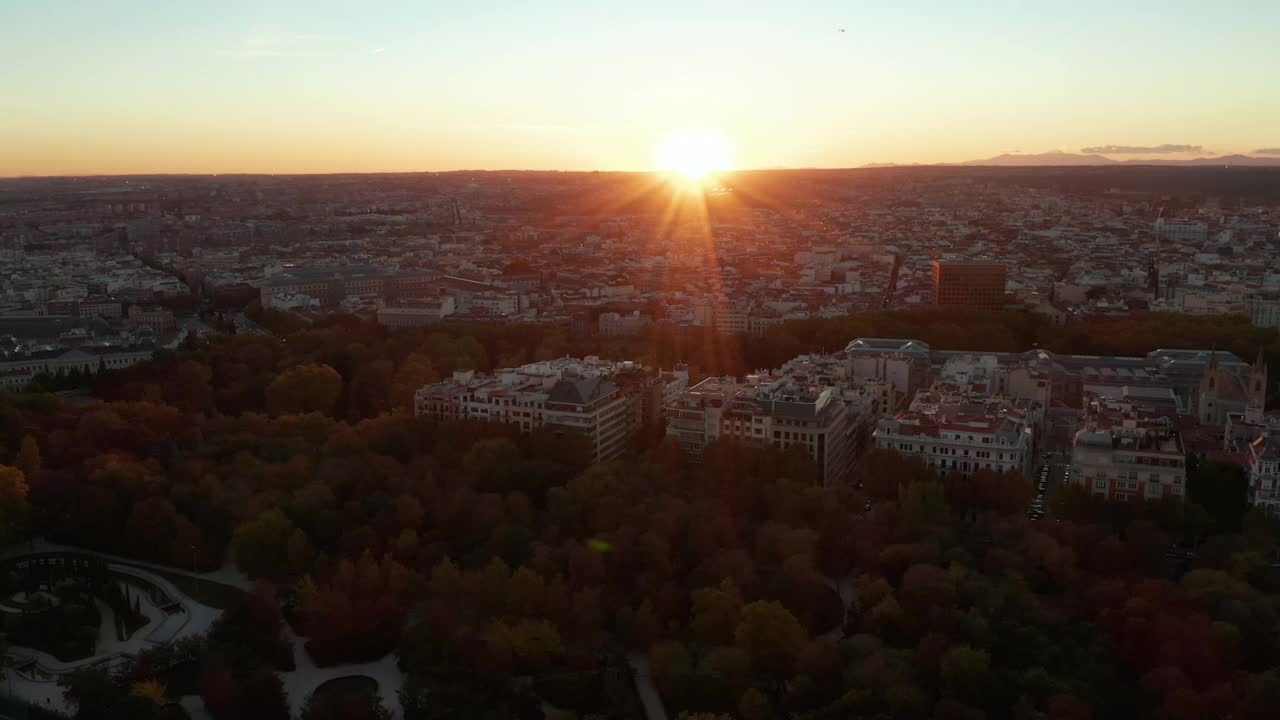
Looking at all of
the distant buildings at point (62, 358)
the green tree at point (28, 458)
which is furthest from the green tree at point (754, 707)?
the distant buildings at point (62, 358)

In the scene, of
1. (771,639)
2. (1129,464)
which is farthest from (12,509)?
(1129,464)

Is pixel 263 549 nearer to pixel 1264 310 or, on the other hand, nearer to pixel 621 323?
pixel 621 323

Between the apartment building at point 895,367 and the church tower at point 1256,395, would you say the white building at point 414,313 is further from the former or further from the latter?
the church tower at point 1256,395

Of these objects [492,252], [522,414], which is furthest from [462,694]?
[492,252]

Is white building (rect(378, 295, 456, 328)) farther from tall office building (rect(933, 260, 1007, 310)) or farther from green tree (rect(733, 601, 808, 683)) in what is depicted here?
green tree (rect(733, 601, 808, 683))

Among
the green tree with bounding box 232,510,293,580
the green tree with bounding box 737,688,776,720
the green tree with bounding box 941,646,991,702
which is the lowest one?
the green tree with bounding box 737,688,776,720

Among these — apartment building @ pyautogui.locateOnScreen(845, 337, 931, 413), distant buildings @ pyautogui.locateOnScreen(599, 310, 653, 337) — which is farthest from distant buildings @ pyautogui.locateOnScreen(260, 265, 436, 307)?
apartment building @ pyautogui.locateOnScreen(845, 337, 931, 413)
